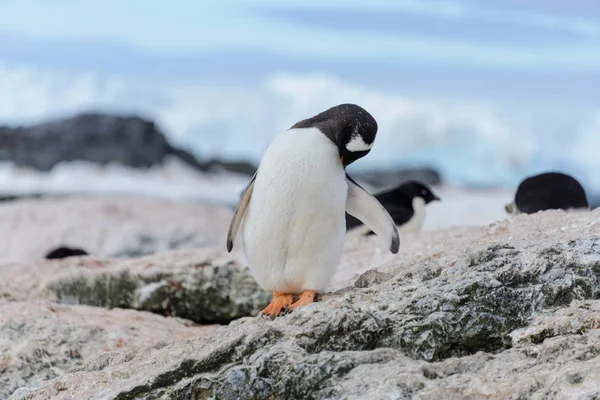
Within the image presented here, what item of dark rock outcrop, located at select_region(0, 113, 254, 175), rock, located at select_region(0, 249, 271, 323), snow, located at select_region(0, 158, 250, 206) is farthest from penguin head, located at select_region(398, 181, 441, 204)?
dark rock outcrop, located at select_region(0, 113, 254, 175)

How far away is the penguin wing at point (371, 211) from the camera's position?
4.48m

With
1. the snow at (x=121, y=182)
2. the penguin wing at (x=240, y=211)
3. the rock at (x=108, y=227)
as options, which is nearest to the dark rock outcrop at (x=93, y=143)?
the snow at (x=121, y=182)

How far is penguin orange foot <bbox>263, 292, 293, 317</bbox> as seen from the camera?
3896mm

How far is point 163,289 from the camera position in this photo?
20.4 feet

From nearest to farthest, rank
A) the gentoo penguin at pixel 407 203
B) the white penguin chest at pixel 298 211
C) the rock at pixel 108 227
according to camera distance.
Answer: the white penguin chest at pixel 298 211 < the gentoo penguin at pixel 407 203 < the rock at pixel 108 227

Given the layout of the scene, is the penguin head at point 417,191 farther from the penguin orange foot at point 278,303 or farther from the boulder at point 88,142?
the boulder at point 88,142

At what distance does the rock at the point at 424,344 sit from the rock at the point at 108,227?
6.48 meters

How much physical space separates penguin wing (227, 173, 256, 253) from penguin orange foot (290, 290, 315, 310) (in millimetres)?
537

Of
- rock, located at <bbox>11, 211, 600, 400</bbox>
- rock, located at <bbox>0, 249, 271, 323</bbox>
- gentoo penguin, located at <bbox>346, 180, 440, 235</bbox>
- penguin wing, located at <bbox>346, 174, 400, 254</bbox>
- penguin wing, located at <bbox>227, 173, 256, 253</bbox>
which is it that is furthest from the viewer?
gentoo penguin, located at <bbox>346, 180, 440, 235</bbox>

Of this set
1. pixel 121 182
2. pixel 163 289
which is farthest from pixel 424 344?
pixel 121 182

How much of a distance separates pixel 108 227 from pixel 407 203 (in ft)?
11.4

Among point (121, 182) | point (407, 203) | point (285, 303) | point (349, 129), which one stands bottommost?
point (121, 182)

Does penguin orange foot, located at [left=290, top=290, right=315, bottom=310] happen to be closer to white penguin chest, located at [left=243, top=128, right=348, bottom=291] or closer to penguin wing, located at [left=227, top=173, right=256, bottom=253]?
white penguin chest, located at [left=243, top=128, right=348, bottom=291]

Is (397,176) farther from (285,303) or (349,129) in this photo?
(285,303)
